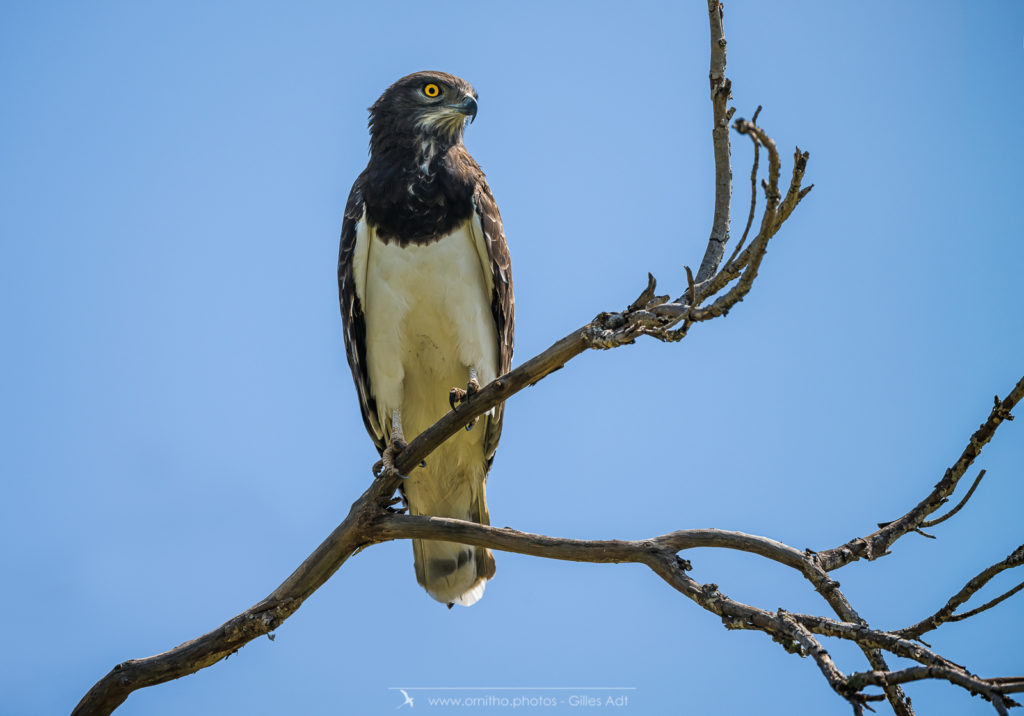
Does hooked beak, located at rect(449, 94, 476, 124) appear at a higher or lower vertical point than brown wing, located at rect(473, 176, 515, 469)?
higher

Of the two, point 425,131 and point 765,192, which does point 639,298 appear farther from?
point 425,131

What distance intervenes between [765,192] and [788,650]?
187cm

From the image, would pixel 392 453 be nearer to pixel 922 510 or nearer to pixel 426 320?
pixel 426 320

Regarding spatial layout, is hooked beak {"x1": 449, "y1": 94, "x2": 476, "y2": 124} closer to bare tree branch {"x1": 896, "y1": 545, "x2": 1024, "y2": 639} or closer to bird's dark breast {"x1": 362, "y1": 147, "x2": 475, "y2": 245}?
bird's dark breast {"x1": 362, "y1": 147, "x2": 475, "y2": 245}

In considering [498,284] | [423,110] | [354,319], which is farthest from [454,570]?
[423,110]

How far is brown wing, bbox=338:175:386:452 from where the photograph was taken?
6805mm

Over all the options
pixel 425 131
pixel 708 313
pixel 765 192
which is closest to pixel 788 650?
pixel 708 313

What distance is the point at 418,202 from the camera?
21.6 ft

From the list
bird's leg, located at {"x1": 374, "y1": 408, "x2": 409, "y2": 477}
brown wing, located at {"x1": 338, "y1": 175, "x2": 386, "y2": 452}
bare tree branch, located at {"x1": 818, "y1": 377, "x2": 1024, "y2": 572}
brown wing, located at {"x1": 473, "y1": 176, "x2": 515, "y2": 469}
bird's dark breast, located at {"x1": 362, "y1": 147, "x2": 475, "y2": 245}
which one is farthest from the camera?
brown wing, located at {"x1": 338, "y1": 175, "x2": 386, "y2": 452}

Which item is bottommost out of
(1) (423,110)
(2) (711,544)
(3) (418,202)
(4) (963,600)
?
(4) (963,600)

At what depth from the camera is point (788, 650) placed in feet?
13.4

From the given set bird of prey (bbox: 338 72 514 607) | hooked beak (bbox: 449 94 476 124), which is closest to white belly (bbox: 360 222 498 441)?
bird of prey (bbox: 338 72 514 607)

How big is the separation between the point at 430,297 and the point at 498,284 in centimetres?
51

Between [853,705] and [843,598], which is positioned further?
[843,598]
